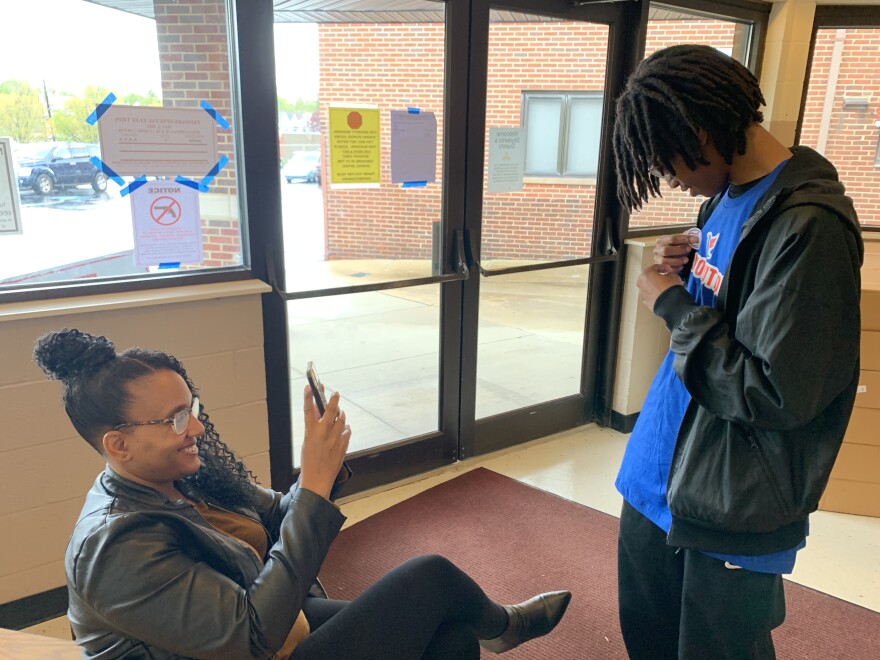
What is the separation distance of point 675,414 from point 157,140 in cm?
164

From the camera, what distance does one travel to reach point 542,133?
287 centimetres

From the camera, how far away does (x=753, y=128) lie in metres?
1.08

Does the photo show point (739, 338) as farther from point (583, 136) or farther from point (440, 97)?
point (583, 136)

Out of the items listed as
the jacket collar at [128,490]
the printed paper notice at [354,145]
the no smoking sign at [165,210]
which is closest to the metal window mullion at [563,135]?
the printed paper notice at [354,145]

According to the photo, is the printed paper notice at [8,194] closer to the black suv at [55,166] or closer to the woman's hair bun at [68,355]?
the black suv at [55,166]

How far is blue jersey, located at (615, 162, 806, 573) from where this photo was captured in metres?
1.12

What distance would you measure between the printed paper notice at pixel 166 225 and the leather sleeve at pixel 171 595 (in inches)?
48.5

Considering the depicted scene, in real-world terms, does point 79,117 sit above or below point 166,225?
above

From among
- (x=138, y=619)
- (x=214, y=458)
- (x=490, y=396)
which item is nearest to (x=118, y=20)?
(x=214, y=458)

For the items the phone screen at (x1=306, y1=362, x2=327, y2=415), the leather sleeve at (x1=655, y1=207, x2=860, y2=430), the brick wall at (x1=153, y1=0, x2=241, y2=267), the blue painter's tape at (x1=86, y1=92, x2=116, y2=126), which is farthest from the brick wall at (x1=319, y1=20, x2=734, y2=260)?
the leather sleeve at (x1=655, y1=207, x2=860, y2=430)

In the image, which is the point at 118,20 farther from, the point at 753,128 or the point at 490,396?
the point at 490,396

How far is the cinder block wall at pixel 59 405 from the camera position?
5.87 feet

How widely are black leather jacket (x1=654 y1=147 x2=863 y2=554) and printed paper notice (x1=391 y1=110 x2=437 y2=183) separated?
1.60 metres

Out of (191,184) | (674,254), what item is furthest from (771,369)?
(191,184)
